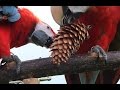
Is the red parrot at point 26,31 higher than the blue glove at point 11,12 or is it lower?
lower

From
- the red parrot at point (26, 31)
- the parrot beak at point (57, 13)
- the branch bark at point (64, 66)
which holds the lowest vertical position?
the branch bark at point (64, 66)

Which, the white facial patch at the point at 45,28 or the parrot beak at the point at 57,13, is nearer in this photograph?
the parrot beak at the point at 57,13

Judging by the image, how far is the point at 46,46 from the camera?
44.8 inches

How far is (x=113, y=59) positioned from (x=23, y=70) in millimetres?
235

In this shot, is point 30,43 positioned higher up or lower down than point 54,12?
lower down

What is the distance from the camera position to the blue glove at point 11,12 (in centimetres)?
102

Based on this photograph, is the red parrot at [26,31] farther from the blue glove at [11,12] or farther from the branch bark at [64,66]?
the branch bark at [64,66]

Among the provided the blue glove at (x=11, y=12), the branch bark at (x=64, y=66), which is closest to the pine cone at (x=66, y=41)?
the branch bark at (x=64, y=66)

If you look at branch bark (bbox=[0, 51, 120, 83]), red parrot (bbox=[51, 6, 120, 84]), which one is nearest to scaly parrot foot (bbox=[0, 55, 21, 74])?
branch bark (bbox=[0, 51, 120, 83])

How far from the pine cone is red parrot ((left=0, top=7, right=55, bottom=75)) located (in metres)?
0.34

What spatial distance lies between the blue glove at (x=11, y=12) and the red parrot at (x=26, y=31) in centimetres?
4

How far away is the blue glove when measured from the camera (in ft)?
3.33
